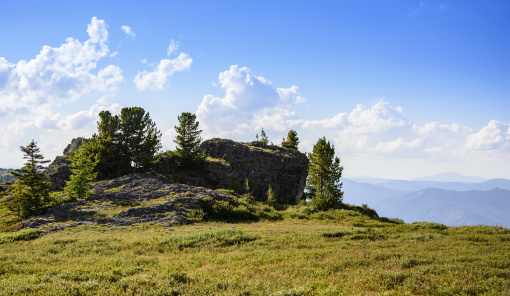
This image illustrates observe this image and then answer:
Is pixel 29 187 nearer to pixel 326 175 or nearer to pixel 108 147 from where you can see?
pixel 108 147

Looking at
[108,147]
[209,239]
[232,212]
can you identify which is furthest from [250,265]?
[108,147]

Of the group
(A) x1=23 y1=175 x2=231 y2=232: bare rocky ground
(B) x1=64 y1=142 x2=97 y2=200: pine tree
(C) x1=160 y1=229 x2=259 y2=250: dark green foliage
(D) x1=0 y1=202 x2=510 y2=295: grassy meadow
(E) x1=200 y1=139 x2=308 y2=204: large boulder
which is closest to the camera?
(D) x1=0 y1=202 x2=510 y2=295: grassy meadow

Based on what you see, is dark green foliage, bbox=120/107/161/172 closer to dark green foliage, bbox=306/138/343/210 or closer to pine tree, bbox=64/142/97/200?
pine tree, bbox=64/142/97/200

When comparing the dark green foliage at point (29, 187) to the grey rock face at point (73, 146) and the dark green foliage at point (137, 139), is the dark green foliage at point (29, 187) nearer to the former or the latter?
the dark green foliage at point (137, 139)

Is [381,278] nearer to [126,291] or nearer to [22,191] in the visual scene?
[126,291]

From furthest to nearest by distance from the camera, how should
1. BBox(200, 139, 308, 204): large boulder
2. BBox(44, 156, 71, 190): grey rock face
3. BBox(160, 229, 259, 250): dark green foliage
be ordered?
BBox(200, 139, 308, 204): large boulder
BBox(44, 156, 71, 190): grey rock face
BBox(160, 229, 259, 250): dark green foliage

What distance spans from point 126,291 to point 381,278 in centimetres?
1089

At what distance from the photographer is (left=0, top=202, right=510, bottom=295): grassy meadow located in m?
10.4

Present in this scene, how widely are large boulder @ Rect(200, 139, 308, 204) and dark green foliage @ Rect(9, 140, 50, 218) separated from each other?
2948 cm

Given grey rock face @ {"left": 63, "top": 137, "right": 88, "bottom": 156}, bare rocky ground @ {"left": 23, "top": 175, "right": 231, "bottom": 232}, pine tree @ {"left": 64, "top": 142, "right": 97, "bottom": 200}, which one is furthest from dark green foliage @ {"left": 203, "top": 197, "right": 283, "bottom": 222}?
grey rock face @ {"left": 63, "top": 137, "right": 88, "bottom": 156}

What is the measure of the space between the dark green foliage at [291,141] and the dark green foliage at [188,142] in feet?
92.5

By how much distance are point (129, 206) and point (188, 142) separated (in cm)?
2574

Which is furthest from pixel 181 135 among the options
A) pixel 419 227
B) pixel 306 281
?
pixel 306 281

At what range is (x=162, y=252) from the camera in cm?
1836
